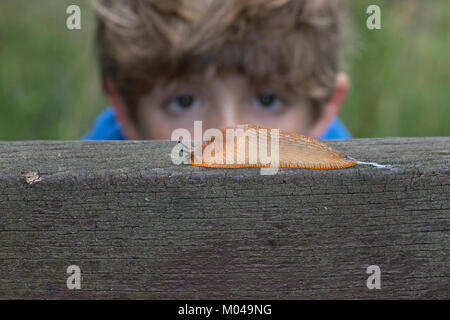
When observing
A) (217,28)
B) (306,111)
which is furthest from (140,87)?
(306,111)

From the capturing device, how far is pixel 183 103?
3342 millimetres

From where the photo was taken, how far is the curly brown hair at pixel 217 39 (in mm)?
3195

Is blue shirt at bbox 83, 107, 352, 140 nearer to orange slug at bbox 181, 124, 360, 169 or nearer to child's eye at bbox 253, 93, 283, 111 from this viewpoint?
child's eye at bbox 253, 93, 283, 111

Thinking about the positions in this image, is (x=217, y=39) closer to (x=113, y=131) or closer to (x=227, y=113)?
(x=227, y=113)

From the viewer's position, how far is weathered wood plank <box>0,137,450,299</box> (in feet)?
3.74

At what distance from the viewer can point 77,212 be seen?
45.1 inches

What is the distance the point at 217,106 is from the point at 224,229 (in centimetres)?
213

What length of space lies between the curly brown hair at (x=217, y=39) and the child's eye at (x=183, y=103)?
134mm

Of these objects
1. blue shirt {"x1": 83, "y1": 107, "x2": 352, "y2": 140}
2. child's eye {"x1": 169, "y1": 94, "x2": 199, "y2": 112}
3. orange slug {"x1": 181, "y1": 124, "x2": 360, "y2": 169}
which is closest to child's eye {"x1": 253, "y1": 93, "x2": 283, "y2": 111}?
child's eye {"x1": 169, "y1": 94, "x2": 199, "y2": 112}

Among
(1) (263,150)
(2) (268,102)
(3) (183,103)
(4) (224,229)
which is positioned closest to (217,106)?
(3) (183,103)

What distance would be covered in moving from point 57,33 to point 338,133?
2964 mm

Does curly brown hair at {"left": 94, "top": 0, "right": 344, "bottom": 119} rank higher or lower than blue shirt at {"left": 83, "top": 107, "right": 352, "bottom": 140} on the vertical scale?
higher

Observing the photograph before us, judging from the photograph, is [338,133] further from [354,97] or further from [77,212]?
[77,212]

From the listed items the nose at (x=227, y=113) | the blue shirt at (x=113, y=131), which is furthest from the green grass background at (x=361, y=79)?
the nose at (x=227, y=113)
